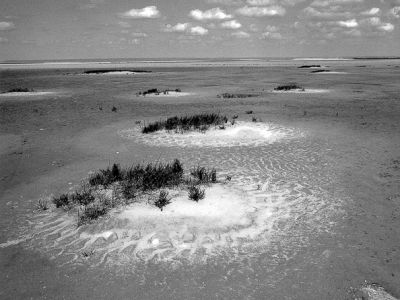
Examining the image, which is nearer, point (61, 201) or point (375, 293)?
point (375, 293)

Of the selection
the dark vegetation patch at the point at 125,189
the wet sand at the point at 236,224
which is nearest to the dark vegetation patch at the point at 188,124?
the wet sand at the point at 236,224

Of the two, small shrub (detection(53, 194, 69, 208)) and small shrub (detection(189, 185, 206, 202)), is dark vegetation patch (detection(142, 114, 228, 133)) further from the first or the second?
small shrub (detection(53, 194, 69, 208))

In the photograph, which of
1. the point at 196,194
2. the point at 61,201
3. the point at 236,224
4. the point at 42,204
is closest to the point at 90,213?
the point at 61,201

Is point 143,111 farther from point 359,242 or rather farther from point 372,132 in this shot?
point 359,242

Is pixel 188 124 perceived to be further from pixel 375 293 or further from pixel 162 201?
pixel 375 293

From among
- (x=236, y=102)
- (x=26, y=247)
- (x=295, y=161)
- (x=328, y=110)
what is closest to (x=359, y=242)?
(x=295, y=161)

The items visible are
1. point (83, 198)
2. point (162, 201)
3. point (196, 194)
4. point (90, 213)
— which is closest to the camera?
point (90, 213)

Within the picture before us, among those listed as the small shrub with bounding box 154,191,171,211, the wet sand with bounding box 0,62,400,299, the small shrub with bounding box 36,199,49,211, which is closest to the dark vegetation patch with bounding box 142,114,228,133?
the wet sand with bounding box 0,62,400,299
